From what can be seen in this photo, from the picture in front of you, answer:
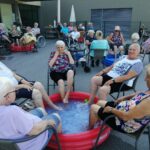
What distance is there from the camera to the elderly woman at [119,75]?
9.33ft

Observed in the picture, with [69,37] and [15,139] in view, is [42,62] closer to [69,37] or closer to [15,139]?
[69,37]

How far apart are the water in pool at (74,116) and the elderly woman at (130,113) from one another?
426 millimetres

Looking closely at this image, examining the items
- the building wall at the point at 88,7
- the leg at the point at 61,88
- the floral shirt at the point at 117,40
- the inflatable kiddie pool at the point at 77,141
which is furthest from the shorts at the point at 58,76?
the building wall at the point at 88,7

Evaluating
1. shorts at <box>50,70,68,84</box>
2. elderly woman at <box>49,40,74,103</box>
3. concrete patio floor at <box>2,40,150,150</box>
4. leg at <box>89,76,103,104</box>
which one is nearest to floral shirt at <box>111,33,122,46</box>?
concrete patio floor at <box>2,40,150,150</box>

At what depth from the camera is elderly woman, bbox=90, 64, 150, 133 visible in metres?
1.73

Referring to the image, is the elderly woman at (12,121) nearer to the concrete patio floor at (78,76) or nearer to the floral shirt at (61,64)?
the concrete patio floor at (78,76)

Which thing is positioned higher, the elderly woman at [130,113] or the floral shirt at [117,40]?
the floral shirt at [117,40]

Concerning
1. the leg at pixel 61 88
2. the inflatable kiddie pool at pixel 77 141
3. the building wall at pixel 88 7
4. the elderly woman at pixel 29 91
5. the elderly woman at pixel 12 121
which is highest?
the building wall at pixel 88 7

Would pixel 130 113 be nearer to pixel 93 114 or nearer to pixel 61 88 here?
pixel 93 114

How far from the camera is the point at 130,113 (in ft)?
5.85

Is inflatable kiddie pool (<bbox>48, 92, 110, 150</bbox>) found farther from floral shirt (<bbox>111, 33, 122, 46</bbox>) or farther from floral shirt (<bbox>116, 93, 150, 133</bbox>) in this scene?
floral shirt (<bbox>111, 33, 122, 46</bbox>)

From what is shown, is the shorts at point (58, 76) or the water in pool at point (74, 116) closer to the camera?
the water in pool at point (74, 116)

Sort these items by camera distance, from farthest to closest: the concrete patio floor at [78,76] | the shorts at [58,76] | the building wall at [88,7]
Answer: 1. the building wall at [88,7]
2. the shorts at [58,76]
3. the concrete patio floor at [78,76]

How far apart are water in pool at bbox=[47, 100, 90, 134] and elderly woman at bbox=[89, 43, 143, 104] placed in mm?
Answer: 212
